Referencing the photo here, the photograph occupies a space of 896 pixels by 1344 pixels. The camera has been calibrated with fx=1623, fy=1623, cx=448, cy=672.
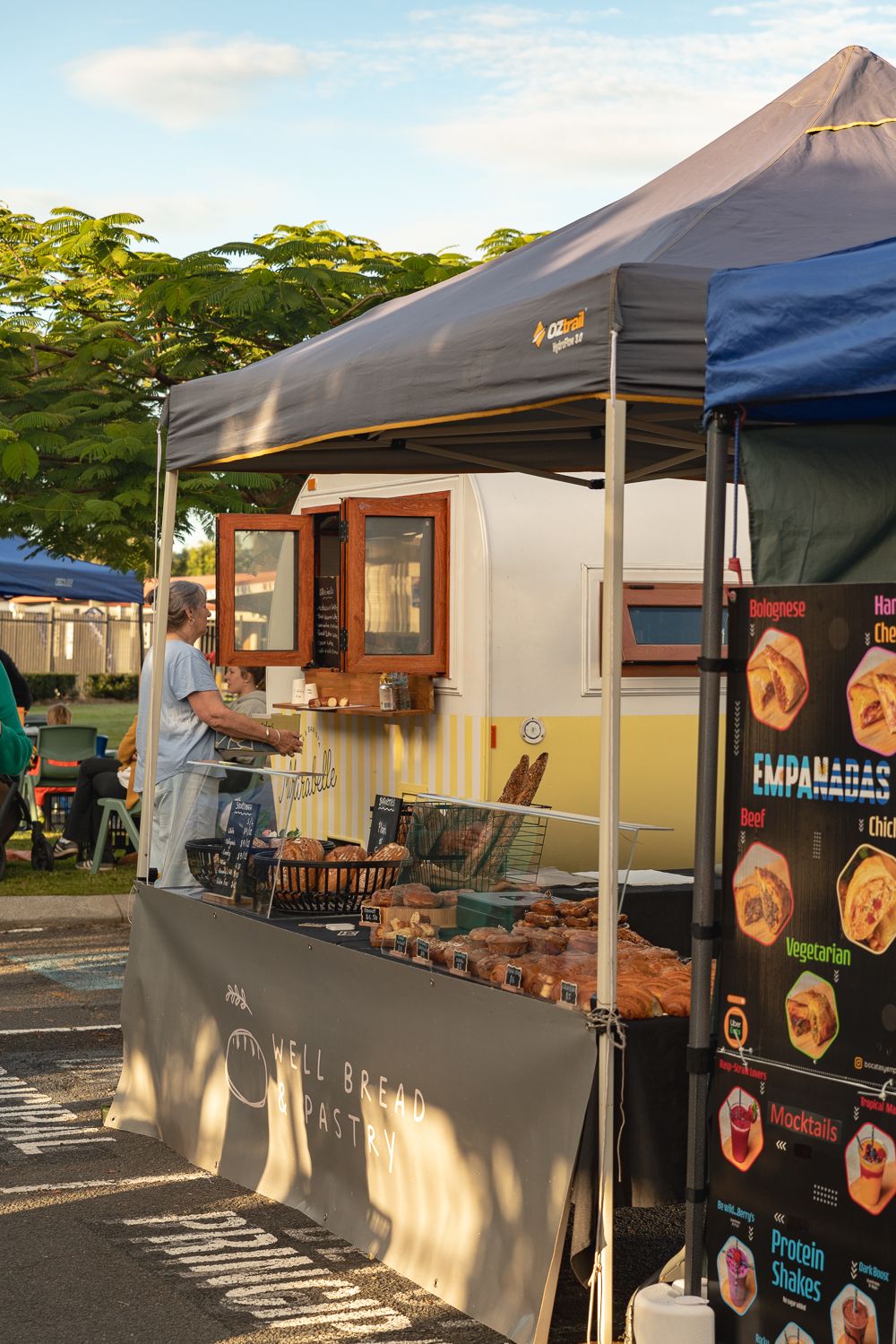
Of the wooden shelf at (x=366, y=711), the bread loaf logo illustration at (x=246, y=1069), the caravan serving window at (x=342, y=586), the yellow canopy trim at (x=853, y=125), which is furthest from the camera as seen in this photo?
the wooden shelf at (x=366, y=711)

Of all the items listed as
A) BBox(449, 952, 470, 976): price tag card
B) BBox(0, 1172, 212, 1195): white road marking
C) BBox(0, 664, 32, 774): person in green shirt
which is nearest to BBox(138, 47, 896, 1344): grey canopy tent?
BBox(449, 952, 470, 976): price tag card

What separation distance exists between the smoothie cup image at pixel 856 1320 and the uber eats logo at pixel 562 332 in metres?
2.18

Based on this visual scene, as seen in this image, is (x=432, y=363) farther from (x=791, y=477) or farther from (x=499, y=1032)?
(x=499, y=1032)

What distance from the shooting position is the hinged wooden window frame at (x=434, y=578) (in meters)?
9.10

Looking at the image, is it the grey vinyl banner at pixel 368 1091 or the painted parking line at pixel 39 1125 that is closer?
the grey vinyl banner at pixel 368 1091

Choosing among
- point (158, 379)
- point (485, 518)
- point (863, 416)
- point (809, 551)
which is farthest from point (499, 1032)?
point (158, 379)

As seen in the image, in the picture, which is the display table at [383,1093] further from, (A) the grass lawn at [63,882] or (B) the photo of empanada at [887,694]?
(A) the grass lawn at [63,882]

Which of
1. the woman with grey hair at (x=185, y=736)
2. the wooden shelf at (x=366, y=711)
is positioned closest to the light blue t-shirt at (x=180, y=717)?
the woman with grey hair at (x=185, y=736)

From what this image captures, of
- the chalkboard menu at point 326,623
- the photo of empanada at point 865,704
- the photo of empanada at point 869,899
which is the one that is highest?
the chalkboard menu at point 326,623

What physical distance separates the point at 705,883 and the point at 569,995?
57cm

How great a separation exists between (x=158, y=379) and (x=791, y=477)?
375 inches

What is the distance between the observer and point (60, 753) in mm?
13680

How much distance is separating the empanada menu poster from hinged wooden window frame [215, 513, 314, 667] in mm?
5564

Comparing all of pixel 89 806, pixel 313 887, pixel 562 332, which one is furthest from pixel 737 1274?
pixel 89 806
